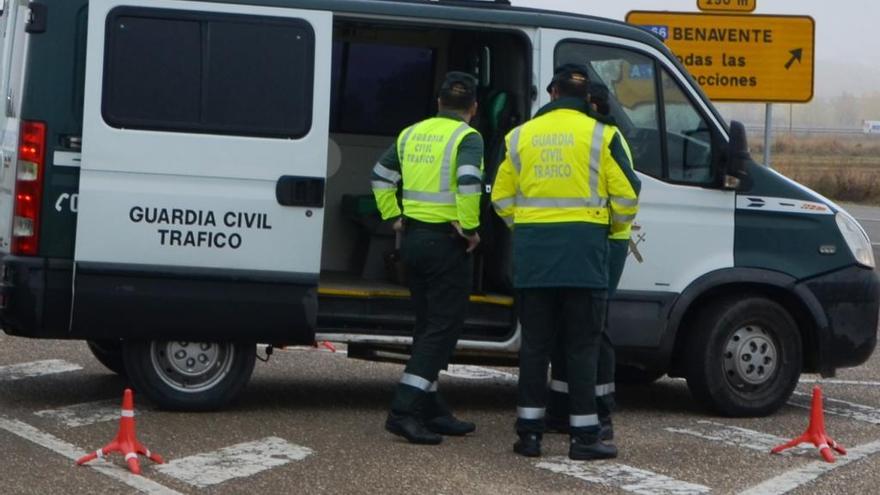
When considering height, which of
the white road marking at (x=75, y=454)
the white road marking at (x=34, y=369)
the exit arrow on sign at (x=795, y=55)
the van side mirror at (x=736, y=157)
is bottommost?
the white road marking at (x=75, y=454)

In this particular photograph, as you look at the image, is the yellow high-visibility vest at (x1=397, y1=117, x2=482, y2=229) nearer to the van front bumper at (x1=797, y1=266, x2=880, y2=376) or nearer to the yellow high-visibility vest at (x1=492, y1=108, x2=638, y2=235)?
the yellow high-visibility vest at (x1=492, y1=108, x2=638, y2=235)

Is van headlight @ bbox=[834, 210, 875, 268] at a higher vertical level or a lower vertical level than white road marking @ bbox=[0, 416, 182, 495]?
higher

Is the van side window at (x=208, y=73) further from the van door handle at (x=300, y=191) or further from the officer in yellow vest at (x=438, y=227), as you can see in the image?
→ the officer in yellow vest at (x=438, y=227)

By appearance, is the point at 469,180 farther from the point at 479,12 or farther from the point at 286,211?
the point at 479,12

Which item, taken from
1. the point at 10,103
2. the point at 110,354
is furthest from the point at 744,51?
the point at 10,103

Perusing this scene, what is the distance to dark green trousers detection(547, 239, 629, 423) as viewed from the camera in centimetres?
898

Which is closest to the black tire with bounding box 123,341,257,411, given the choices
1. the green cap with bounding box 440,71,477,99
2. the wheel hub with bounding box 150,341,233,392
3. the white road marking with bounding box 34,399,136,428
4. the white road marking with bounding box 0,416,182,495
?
the wheel hub with bounding box 150,341,233,392

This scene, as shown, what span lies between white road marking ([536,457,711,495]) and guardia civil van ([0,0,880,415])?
1.31 m

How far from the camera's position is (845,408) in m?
10.7

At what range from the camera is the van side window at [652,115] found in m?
9.90

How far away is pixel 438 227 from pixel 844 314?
2.62 metres

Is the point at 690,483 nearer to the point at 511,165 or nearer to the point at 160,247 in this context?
the point at 511,165

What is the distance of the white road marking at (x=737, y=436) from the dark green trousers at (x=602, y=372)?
60 centimetres

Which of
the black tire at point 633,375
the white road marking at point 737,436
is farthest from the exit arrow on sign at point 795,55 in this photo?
the white road marking at point 737,436
